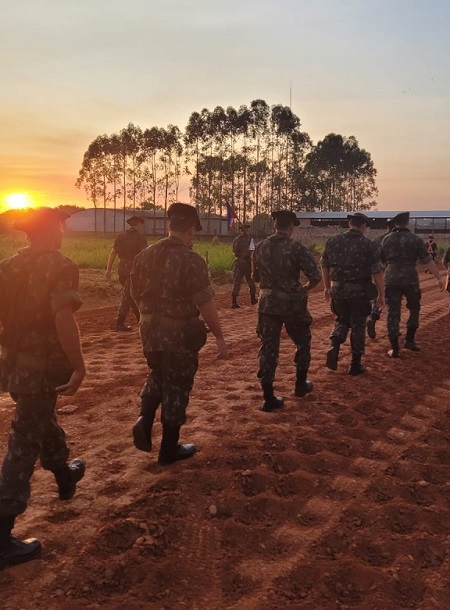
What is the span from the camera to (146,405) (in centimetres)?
393

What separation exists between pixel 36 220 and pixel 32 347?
67 cm

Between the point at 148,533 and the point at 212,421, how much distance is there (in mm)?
1835

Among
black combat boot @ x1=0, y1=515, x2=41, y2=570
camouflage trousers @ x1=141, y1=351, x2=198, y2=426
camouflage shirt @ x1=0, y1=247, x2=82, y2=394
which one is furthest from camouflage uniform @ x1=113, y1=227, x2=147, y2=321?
black combat boot @ x1=0, y1=515, x2=41, y2=570

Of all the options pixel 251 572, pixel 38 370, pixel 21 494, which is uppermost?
pixel 38 370

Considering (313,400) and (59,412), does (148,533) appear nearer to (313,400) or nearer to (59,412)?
(59,412)

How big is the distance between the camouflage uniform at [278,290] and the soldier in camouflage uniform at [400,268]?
9.16 feet

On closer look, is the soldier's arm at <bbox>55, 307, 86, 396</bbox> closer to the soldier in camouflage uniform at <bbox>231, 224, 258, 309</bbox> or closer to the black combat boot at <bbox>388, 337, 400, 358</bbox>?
the black combat boot at <bbox>388, 337, 400, 358</bbox>

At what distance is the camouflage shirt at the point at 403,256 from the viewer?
7695 millimetres

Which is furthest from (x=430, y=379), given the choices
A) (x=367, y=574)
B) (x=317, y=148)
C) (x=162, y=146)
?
(x=317, y=148)

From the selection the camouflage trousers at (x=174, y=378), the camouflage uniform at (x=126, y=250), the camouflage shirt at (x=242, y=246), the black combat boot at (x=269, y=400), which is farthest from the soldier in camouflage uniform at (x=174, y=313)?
the camouflage shirt at (x=242, y=246)

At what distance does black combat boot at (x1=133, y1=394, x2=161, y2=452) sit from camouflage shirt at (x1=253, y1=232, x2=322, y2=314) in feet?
5.81

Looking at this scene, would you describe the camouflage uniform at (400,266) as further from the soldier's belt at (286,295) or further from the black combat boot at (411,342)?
the soldier's belt at (286,295)

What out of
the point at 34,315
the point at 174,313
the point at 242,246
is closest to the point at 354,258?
the point at 174,313

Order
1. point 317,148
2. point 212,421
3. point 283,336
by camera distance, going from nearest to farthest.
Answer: point 212,421 < point 283,336 < point 317,148
